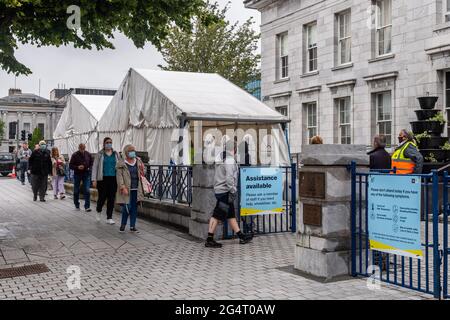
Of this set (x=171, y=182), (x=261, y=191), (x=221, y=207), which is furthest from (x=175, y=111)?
(x=221, y=207)

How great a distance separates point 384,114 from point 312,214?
12.8 metres

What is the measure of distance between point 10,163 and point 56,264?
3242 cm

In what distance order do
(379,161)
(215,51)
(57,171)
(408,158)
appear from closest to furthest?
(379,161) → (408,158) → (57,171) → (215,51)

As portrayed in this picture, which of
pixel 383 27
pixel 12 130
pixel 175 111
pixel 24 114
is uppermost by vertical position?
pixel 24 114

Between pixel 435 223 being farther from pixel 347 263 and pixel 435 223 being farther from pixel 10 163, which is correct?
pixel 10 163

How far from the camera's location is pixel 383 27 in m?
18.5

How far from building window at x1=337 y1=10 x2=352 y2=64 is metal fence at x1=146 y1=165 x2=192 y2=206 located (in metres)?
10.8

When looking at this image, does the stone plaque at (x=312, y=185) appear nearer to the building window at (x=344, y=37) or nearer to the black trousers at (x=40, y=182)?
the black trousers at (x=40, y=182)

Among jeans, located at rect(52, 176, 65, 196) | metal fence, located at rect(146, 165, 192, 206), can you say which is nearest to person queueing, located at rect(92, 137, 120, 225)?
metal fence, located at rect(146, 165, 192, 206)

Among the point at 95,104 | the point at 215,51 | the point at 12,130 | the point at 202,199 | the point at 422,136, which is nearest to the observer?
the point at 202,199

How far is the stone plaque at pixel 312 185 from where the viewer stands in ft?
21.8

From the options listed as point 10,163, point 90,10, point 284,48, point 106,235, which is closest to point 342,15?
point 284,48

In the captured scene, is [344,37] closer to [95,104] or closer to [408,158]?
[408,158]

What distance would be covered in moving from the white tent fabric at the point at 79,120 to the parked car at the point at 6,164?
13142 mm
